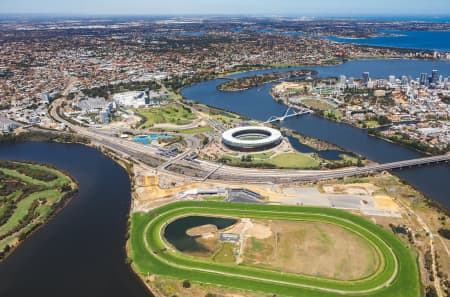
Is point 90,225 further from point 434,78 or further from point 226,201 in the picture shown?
point 434,78

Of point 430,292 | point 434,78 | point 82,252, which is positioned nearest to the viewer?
point 430,292

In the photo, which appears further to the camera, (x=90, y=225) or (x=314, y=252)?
(x=90, y=225)

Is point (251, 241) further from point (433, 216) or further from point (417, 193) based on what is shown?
point (417, 193)

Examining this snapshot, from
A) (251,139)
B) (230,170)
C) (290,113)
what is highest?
(290,113)

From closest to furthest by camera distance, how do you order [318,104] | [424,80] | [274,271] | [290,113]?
1. [274,271]
2. [290,113]
3. [318,104]
4. [424,80]

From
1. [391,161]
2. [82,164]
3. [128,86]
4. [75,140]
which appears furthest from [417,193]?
[128,86]

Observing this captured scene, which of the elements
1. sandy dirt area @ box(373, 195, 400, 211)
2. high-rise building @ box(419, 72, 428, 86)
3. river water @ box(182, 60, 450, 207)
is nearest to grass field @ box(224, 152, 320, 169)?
river water @ box(182, 60, 450, 207)

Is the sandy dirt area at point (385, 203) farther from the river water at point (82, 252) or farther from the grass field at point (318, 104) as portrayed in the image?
the grass field at point (318, 104)

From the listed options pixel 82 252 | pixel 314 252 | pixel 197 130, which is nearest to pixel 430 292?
pixel 314 252
